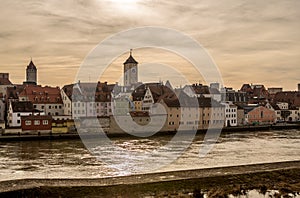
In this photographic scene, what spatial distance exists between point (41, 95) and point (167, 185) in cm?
2937

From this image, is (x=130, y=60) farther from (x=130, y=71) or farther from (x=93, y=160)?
(x=93, y=160)

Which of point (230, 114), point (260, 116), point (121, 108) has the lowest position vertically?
point (260, 116)

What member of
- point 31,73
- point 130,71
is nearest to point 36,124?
point 130,71

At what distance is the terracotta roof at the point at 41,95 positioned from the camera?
35.5 metres

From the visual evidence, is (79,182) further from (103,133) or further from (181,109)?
(181,109)

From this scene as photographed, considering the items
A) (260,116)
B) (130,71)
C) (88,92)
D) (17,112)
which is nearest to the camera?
(17,112)

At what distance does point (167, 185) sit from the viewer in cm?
831

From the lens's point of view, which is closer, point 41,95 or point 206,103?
point 41,95

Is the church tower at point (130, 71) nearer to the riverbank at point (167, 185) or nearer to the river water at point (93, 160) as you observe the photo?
the river water at point (93, 160)

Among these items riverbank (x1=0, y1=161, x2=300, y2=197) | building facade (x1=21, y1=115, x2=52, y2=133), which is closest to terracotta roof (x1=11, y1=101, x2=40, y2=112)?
building facade (x1=21, y1=115, x2=52, y2=133)

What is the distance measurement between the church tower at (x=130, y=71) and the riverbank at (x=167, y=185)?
47.8 meters

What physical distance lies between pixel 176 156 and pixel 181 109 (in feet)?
55.3

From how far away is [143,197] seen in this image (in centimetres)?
761

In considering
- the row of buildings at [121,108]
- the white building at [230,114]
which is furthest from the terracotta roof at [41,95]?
the white building at [230,114]
